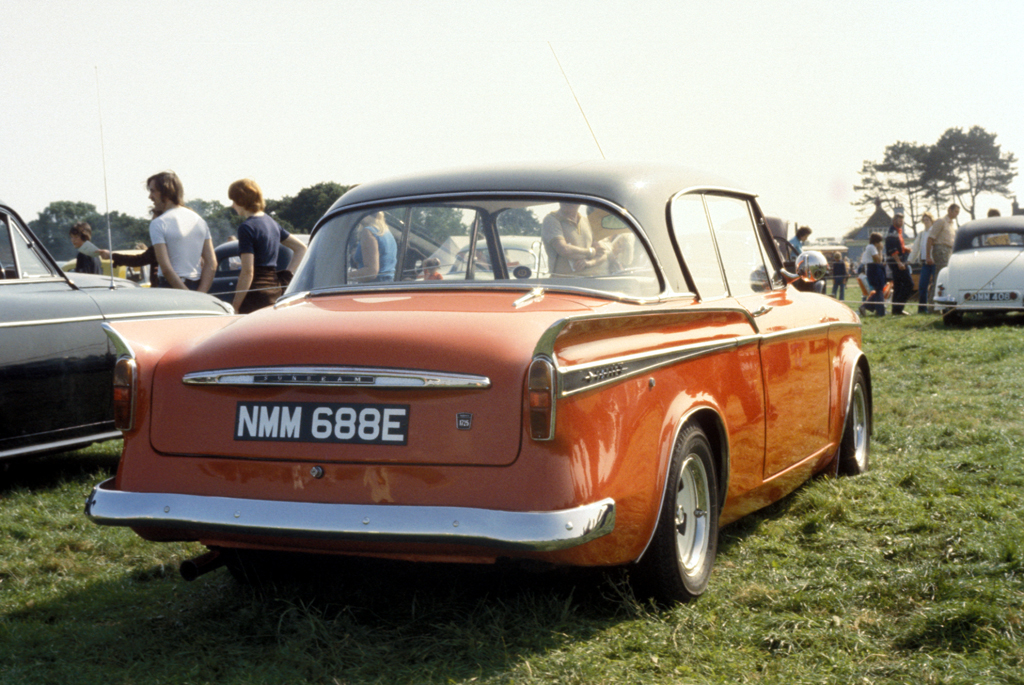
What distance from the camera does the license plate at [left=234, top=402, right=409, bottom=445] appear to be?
316 cm

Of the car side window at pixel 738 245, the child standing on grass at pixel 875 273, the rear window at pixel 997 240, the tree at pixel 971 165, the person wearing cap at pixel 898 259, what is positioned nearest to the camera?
the car side window at pixel 738 245

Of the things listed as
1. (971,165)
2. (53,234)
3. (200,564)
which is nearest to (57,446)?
(200,564)

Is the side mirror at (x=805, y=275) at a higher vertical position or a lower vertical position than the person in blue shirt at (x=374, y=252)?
lower

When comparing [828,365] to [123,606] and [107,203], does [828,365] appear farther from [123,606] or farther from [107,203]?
[107,203]

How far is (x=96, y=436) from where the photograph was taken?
612 centimetres

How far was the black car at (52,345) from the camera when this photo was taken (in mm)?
5699

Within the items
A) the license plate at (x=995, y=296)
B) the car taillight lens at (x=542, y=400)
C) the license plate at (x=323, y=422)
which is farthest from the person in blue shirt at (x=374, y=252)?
the license plate at (x=995, y=296)

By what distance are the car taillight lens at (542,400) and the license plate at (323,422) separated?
0.38 meters

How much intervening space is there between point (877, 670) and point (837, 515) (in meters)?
2.04

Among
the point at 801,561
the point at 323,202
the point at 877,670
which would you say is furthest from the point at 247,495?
the point at 323,202

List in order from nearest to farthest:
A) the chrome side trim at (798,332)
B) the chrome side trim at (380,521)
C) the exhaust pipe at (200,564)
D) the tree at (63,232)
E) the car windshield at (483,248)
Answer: the chrome side trim at (380,521) < the exhaust pipe at (200,564) < the car windshield at (483,248) < the chrome side trim at (798,332) < the tree at (63,232)

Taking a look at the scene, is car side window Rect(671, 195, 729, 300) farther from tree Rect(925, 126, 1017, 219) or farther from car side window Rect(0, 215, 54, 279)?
tree Rect(925, 126, 1017, 219)

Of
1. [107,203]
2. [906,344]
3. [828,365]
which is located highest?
[107,203]

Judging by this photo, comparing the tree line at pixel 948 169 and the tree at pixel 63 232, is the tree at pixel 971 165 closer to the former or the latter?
the tree line at pixel 948 169
